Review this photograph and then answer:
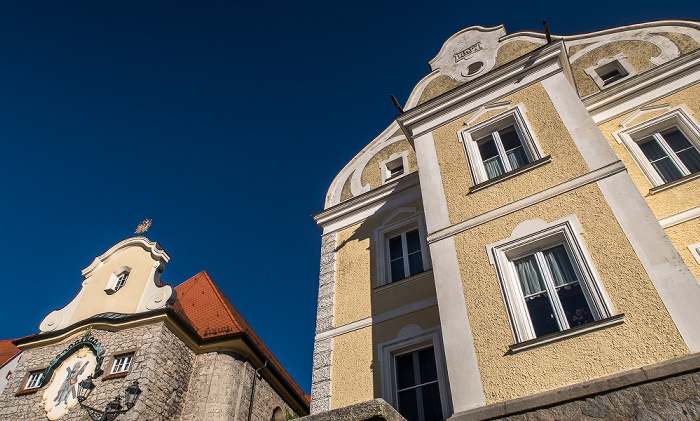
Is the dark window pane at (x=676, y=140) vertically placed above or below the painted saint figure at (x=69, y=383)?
above

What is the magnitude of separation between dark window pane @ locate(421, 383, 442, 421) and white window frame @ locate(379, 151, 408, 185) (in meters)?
5.93

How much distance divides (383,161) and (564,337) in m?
8.07

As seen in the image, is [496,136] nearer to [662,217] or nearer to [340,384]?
[662,217]

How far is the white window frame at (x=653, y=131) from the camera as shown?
8742 millimetres

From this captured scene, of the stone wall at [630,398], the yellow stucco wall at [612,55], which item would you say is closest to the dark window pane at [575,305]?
the stone wall at [630,398]

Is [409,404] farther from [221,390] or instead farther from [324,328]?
[221,390]

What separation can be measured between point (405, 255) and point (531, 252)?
→ 11.5 feet

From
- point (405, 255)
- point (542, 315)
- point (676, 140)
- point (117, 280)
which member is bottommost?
point (542, 315)

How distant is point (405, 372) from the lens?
8320mm

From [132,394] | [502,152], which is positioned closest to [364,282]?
[502,152]

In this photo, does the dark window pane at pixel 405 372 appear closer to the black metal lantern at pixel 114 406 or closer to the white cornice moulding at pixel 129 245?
the black metal lantern at pixel 114 406

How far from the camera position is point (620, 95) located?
414 inches

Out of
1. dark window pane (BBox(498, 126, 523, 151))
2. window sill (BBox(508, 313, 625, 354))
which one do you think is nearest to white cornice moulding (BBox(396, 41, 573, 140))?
dark window pane (BBox(498, 126, 523, 151))

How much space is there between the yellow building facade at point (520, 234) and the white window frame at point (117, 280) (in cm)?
696
